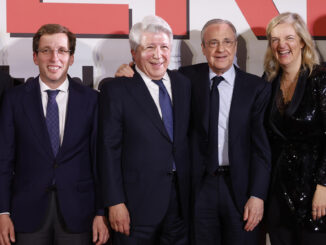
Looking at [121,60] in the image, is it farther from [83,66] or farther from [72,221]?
[72,221]

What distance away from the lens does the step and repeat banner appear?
9.11ft

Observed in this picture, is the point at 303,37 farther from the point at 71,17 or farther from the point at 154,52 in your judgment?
the point at 71,17

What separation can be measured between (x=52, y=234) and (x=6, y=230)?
23cm

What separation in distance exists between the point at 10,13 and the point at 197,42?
135cm

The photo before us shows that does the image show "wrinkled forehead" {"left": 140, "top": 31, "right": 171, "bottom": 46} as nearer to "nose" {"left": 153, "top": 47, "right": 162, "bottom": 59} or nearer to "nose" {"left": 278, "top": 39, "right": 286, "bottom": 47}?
"nose" {"left": 153, "top": 47, "right": 162, "bottom": 59}

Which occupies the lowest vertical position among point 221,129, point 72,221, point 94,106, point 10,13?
point 72,221

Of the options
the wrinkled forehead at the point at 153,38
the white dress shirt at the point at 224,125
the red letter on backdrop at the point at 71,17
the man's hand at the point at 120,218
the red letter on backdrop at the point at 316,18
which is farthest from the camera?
the red letter on backdrop at the point at 316,18

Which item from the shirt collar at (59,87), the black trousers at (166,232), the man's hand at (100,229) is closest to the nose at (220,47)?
the black trousers at (166,232)

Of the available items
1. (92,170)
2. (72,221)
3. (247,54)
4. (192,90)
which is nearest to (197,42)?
(247,54)

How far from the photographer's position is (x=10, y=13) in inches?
109

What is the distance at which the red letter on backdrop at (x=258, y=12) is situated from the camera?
9.75 feet

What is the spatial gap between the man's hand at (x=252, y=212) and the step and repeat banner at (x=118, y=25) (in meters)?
1.20

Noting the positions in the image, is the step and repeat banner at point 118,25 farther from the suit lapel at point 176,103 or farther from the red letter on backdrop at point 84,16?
the suit lapel at point 176,103

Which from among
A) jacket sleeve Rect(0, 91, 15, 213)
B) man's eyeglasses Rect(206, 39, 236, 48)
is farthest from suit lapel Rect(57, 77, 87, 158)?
man's eyeglasses Rect(206, 39, 236, 48)
